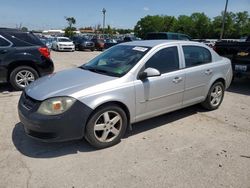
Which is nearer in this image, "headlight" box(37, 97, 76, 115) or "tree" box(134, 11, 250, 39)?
"headlight" box(37, 97, 76, 115)

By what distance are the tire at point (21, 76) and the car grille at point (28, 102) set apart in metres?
3.32

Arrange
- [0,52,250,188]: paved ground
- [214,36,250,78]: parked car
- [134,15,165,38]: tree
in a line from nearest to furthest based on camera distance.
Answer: [0,52,250,188]: paved ground < [214,36,250,78]: parked car < [134,15,165,38]: tree

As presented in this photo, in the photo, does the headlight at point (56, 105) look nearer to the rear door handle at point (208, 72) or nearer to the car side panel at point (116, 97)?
the car side panel at point (116, 97)

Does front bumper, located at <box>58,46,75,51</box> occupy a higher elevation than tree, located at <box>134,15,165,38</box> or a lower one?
lower

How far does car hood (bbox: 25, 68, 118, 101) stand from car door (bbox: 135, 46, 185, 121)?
59cm

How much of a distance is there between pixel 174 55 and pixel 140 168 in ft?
7.33

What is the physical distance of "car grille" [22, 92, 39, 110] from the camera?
3.57 m

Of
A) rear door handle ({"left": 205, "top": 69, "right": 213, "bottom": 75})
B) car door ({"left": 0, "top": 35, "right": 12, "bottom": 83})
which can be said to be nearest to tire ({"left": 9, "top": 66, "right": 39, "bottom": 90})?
car door ({"left": 0, "top": 35, "right": 12, "bottom": 83})

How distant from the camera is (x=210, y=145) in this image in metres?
4.03

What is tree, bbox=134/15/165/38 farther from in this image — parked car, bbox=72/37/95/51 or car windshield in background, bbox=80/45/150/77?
car windshield in background, bbox=80/45/150/77

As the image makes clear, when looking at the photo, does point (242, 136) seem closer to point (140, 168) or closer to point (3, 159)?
point (140, 168)

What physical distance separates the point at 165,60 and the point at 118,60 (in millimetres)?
827

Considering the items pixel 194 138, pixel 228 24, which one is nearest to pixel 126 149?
pixel 194 138

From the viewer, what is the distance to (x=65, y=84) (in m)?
3.80
